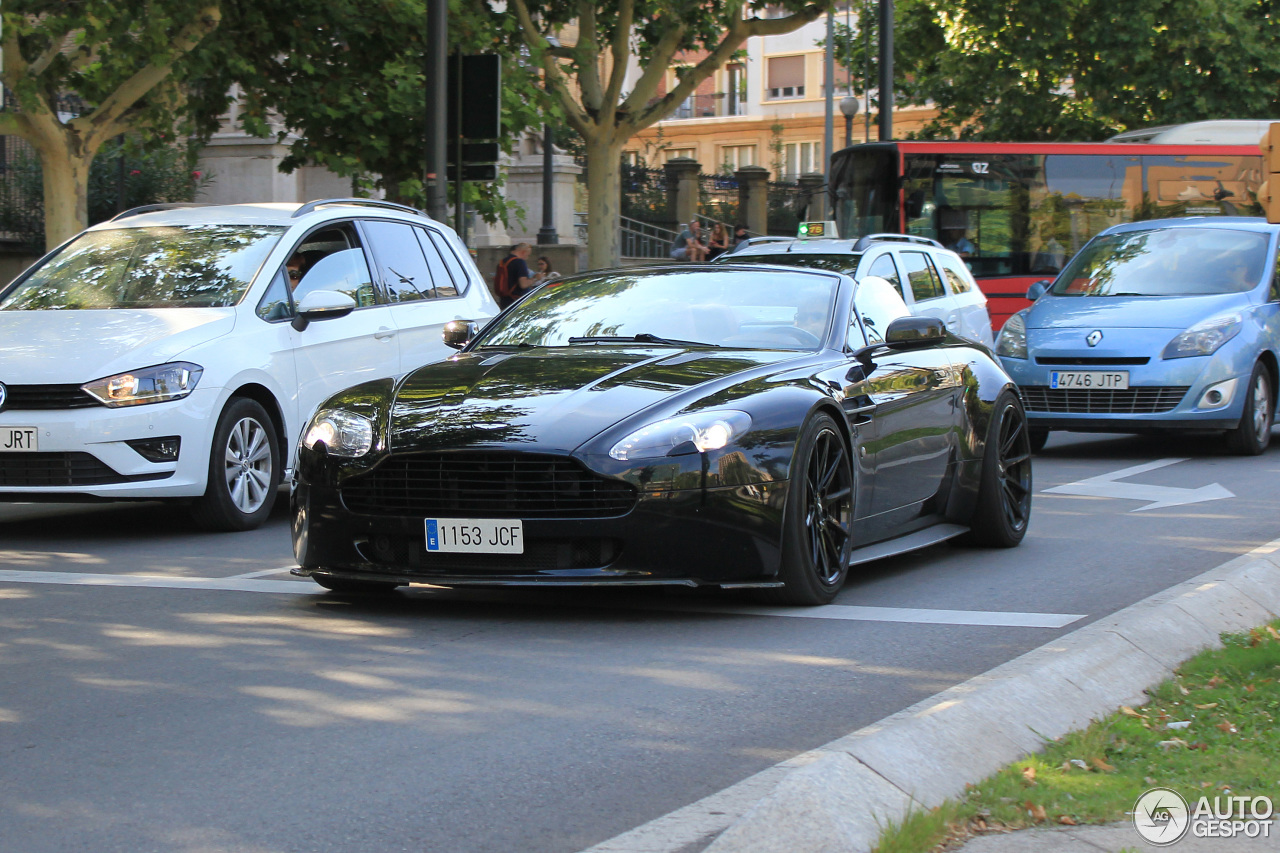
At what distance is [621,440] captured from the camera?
6.14 m

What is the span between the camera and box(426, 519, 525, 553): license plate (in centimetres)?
616

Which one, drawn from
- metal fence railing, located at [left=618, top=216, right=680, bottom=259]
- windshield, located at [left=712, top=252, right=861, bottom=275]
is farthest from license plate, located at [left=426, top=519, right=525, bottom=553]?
metal fence railing, located at [left=618, top=216, right=680, bottom=259]

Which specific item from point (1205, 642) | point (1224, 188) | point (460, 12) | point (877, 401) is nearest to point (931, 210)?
point (1224, 188)

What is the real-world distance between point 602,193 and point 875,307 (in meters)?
20.0

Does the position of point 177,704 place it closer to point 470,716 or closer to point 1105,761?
point 470,716

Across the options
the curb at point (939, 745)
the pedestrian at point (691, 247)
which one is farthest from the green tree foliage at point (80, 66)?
the curb at point (939, 745)

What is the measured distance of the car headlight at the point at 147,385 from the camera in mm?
8680

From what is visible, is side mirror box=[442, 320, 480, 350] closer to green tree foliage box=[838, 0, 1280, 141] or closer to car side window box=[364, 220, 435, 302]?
car side window box=[364, 220, 435, 302]

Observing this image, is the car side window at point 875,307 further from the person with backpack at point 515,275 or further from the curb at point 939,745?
the person with backpack at point 515,275

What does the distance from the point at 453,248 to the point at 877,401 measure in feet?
16.8

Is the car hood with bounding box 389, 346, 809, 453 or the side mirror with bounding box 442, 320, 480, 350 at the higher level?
the side mirror with bounding box 442, 320, 480, 350
